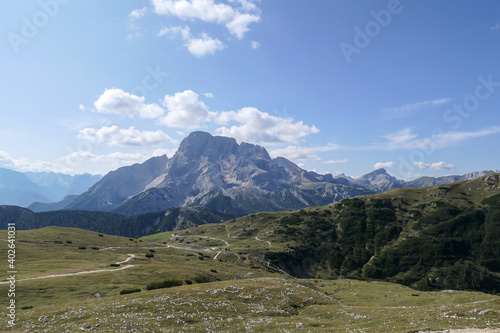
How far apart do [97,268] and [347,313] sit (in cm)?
6157

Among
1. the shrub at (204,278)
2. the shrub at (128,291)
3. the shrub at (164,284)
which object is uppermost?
Answer: the shrub at (128,291)

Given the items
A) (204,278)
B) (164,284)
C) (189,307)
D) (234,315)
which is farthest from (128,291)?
(234,315)

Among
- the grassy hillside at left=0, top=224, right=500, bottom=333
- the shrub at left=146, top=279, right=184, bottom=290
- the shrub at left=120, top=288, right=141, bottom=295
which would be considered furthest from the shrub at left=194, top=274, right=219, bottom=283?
the shrub at left=120, top=288, right=141, bottom=295

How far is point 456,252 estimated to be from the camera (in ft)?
634

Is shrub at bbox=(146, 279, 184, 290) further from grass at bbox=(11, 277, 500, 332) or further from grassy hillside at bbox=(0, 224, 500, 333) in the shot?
grass at bbox=(11, 277, 500, 332)

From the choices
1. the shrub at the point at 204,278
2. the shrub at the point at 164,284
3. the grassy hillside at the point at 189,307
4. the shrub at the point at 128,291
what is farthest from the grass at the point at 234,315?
the shrub at the point at 204,278

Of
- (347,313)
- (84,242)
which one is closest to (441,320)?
(347,313)

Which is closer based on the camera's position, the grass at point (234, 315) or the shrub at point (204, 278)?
the grass at point (234, 315)

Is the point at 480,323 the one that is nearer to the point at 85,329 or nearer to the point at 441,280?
the point at 85,329

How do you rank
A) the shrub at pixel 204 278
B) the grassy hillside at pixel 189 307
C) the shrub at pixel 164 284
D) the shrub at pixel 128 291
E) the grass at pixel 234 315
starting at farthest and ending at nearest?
the shrub at pixel 204 278
the shrub at pixel 164 284
the shrub at pixel 128 291
the grassy hillside at pixel 189 307
the grass at pixel 234 315

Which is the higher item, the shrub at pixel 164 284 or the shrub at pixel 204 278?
the shrub at pixel 164 284

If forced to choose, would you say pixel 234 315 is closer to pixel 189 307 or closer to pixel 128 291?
pixel 189 307

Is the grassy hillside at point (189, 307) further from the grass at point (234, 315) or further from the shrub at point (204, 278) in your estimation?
the shrub at point (204, 278)

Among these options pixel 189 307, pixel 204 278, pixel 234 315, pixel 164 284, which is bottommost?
pixel 204 278
